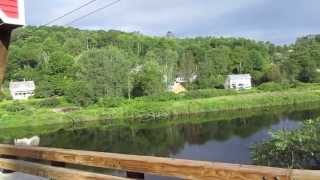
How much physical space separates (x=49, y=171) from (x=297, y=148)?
13025 millimetres

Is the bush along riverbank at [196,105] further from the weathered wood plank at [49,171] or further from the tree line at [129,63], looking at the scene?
the weathered wood plank at [49,171]

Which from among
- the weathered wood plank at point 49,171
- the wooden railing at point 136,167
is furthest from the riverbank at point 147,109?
the wooden railing at point 136,167

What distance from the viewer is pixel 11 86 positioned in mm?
87938

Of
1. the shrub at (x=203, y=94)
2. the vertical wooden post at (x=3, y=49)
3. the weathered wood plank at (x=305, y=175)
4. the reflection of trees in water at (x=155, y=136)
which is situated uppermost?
the vertical wooden post at (x=3, y=49)

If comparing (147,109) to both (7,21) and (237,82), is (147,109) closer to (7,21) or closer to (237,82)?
(237,82)

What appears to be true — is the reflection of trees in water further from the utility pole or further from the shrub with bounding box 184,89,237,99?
the utility pole

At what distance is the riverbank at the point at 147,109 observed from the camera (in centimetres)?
6169

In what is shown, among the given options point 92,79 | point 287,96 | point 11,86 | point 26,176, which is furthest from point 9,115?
point 26,176

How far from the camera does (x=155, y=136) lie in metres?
45.3

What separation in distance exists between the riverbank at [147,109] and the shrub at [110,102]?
0.70 meters

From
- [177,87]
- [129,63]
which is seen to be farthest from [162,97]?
[177,87]

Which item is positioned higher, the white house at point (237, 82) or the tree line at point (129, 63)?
the tree line at point (129, 63)

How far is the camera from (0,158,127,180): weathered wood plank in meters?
5.06

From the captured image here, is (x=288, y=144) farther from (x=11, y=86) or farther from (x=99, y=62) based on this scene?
(x=11, y=86)
